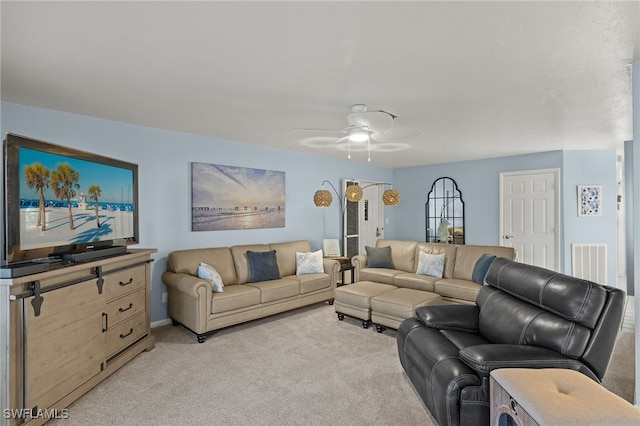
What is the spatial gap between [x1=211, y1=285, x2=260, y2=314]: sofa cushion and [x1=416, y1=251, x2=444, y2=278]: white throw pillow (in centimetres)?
246

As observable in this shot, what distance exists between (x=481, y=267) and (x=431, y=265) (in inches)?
28.0

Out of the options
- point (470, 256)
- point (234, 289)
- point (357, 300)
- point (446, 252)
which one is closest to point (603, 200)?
point (470, 256)

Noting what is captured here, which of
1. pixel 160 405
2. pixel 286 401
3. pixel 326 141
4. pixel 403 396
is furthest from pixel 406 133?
pixel 160 405

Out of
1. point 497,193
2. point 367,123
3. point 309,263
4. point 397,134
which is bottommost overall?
point 309,263

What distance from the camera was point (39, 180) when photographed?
2.26 metres

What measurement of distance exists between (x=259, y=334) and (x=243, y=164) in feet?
8.09

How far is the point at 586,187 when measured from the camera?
5.40 meters

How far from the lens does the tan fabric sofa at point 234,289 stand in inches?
138

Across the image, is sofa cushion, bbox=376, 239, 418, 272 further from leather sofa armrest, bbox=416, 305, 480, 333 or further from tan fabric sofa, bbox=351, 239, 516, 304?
leather sofa armrest, bbox=416, 305, 480, 333

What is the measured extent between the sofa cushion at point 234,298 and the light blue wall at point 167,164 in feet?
3.03

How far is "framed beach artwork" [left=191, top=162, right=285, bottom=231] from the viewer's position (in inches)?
172

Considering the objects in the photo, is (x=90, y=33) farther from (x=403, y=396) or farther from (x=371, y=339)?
(x=371, y=339)

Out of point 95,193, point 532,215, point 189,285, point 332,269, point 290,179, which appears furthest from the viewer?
point 532,215

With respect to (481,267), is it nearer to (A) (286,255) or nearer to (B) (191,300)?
(A) (286,255)
